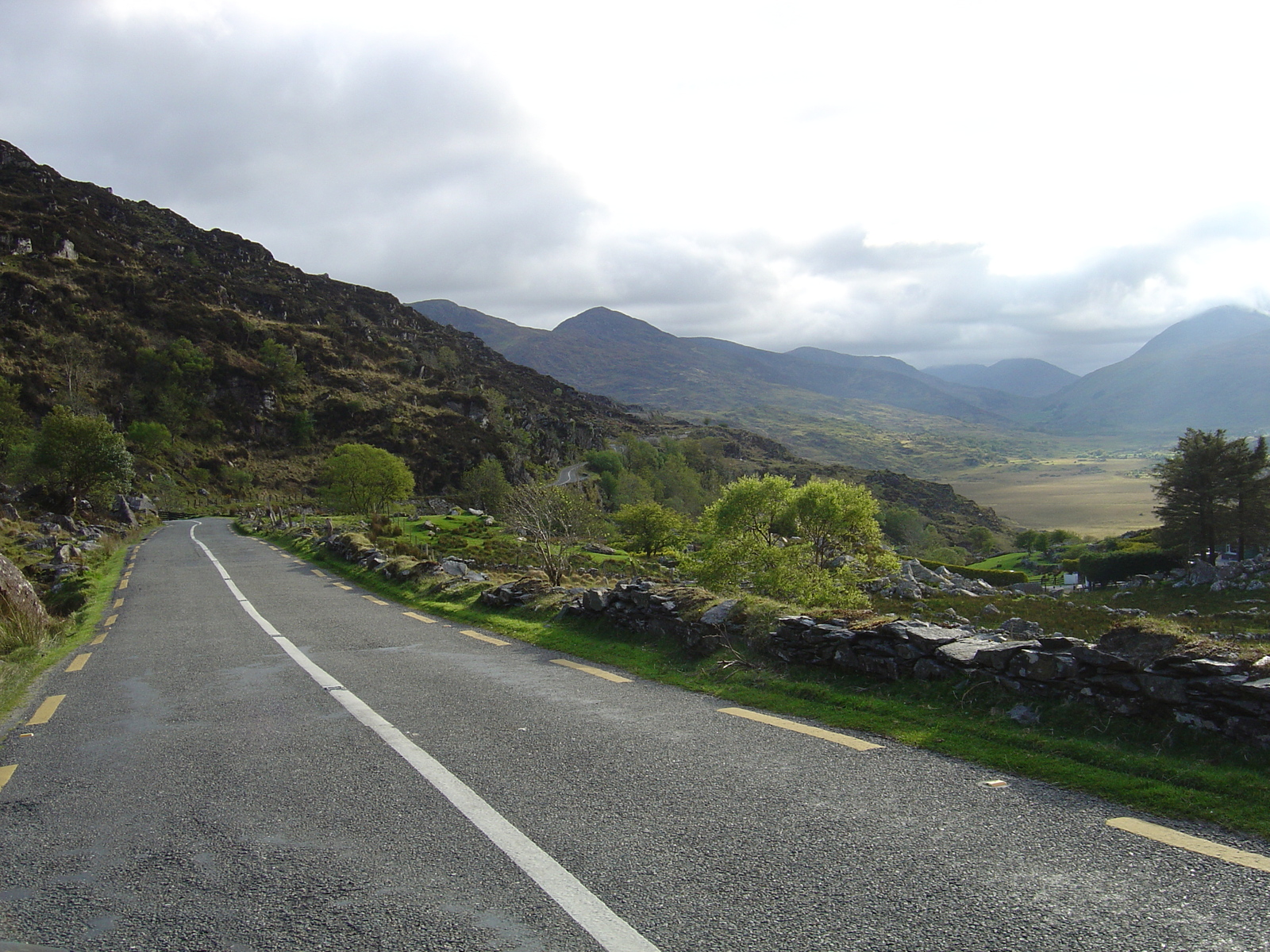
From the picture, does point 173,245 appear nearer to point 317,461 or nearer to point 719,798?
point 317,461

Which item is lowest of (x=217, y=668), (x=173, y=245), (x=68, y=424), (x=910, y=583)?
(x=910, y=583)

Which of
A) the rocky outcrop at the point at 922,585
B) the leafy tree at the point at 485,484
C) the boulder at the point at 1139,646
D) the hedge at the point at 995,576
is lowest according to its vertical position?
the hedge at the point at 995,576

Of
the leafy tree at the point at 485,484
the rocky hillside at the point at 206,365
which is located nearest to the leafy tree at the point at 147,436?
the rocky hillside at the point at 206,365

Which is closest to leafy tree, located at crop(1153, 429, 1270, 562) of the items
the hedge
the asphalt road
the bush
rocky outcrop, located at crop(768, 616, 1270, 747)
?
the bush

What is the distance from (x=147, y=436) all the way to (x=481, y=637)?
96.0 metres

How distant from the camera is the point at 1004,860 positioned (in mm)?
3932

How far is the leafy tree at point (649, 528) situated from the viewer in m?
67.7

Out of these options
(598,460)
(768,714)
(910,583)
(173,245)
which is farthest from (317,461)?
(768,714)

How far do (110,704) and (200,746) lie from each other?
9.03 feet

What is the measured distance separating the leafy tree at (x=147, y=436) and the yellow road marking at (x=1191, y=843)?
4140 inches

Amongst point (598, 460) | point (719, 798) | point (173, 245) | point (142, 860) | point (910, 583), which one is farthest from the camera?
point (173, 245)

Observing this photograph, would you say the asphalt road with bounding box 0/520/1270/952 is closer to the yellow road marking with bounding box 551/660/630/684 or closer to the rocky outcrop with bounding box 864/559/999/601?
the yellow road marking with bounding box 551/660/630/684

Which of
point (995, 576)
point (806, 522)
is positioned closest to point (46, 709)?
point (806, 522)

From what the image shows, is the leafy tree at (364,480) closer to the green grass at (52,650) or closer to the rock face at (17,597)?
the green grass at (52,650)
